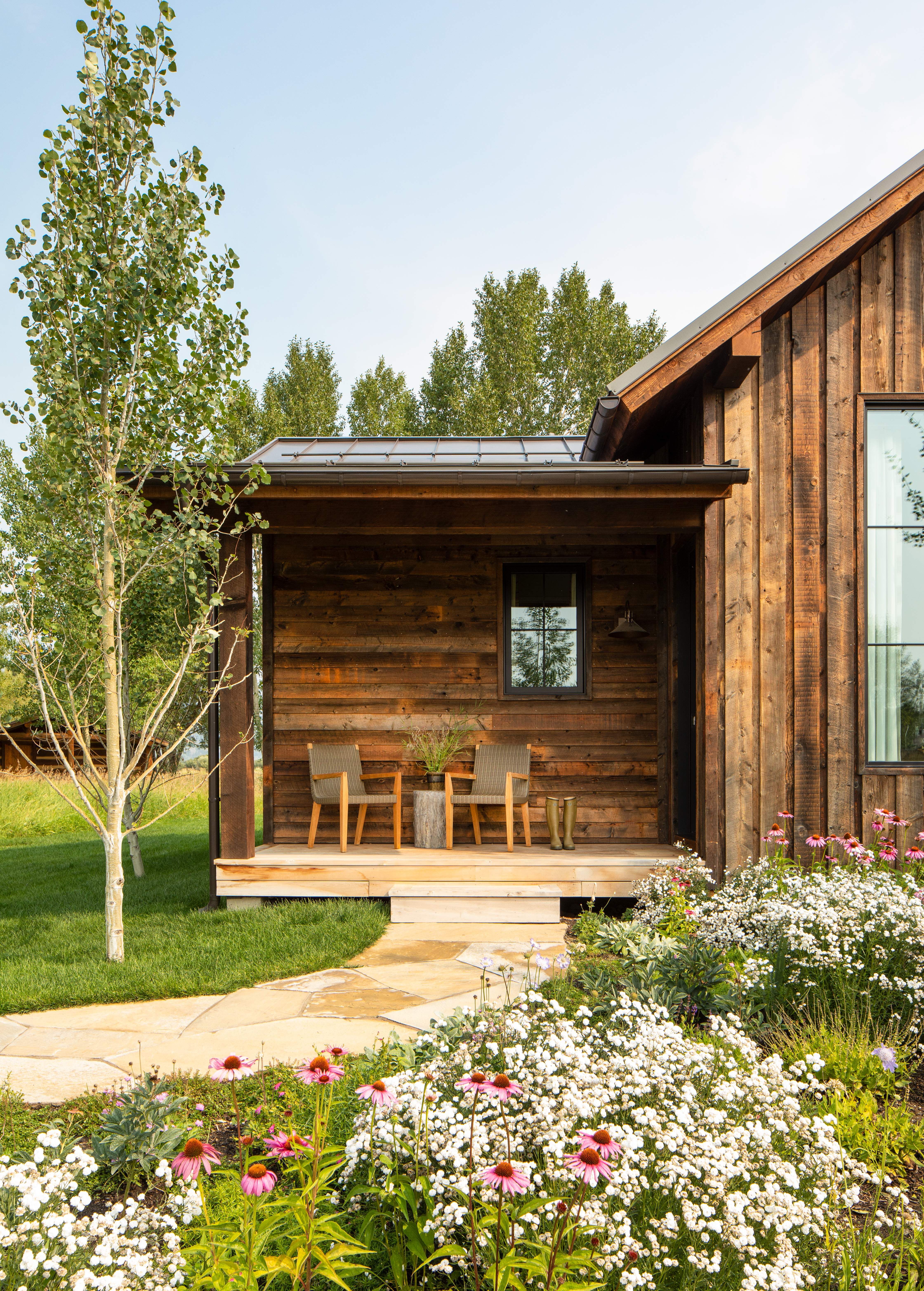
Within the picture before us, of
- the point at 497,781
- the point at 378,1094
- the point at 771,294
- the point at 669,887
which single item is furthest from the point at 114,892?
the point at 771,294

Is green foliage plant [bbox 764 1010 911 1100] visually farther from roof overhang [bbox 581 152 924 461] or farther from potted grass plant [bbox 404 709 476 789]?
potted grass plant [bbox 404 709 476 789]

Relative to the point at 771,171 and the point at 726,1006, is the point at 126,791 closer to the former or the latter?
the point at 726,1006

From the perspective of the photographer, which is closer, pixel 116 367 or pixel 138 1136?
pixel 138 1136

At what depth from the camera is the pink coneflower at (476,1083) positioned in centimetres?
131

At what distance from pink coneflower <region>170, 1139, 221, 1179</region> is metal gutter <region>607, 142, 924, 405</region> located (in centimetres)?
445

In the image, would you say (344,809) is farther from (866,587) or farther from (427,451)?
(866,587)

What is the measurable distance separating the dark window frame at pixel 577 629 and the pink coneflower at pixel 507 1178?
534 centimetres

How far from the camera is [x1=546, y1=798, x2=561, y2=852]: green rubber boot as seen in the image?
6.05 m

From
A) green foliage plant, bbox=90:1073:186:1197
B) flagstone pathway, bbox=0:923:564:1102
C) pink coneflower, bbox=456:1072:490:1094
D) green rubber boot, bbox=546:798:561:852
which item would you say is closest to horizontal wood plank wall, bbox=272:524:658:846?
green rubber boot, bbox=546:798:561:852

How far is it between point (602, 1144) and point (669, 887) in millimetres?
3574

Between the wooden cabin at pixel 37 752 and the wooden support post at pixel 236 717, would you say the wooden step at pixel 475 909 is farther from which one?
the wooden cabin at pixel 37 752

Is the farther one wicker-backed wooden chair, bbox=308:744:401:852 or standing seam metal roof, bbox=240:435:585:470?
standing seam metal roof, bbox=240:435:585:470

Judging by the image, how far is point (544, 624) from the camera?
668cm

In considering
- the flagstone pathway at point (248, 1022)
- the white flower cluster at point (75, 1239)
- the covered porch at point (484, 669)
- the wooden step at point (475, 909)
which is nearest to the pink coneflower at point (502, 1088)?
the white flower cluster at point (75, 1239)
